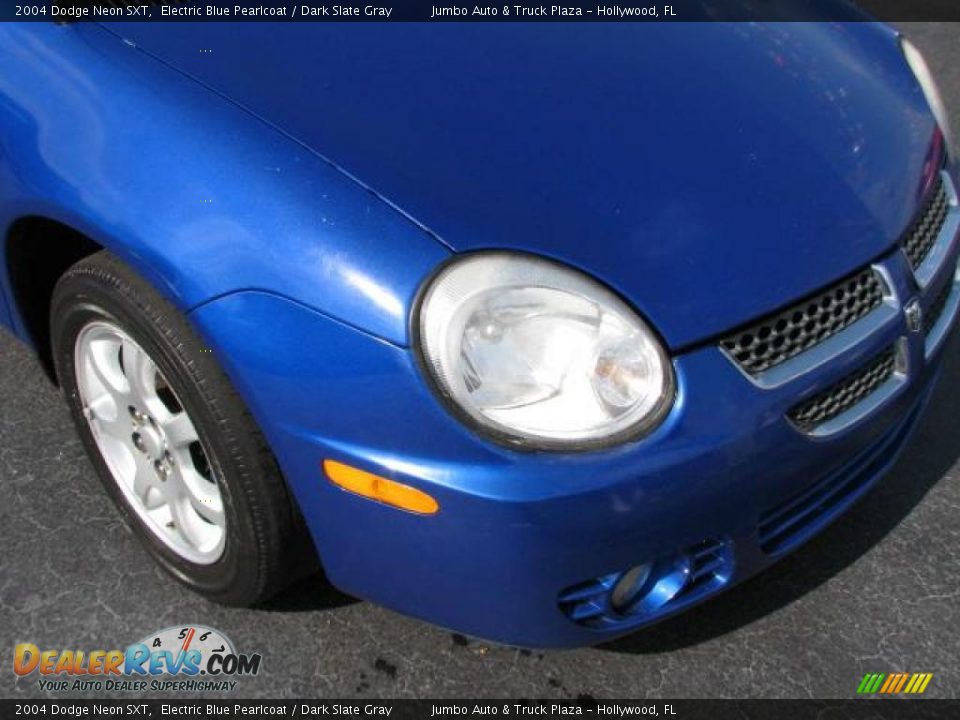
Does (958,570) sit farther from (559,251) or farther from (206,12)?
(206,12)

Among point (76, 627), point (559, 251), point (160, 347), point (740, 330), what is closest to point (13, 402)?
point (76, 627)

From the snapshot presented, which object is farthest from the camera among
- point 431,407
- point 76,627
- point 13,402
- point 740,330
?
point 13,402

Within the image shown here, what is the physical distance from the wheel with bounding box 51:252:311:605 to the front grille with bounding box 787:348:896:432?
896mm

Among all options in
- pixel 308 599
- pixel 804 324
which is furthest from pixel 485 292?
pixel 308 599

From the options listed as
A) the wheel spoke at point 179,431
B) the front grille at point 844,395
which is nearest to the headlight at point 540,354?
the front grille at point 844,395

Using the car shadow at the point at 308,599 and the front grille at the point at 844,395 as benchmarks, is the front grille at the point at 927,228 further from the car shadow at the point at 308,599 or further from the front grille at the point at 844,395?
the car shadow at the point at 308,599

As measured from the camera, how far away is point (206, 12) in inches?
77.6

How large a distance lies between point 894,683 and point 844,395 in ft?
2.04

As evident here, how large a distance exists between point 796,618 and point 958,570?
16.0 inches

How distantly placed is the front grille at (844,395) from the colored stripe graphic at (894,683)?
0.58 m

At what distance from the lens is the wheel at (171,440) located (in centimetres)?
173

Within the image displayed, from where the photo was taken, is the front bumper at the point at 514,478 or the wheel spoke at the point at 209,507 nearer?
the front bumper at the point at 514,478

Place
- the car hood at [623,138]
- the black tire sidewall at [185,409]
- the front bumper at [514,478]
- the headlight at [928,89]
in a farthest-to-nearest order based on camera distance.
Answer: the headlight at [928,89]
the black tire sidewall at [185,409]
the car hood at [623,138]
the front bumper at [514,478]

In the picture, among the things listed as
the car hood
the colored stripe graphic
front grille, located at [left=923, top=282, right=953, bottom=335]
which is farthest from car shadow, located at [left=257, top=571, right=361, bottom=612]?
front grille, located at [left=923, top=282, right=953, bottom=335]
